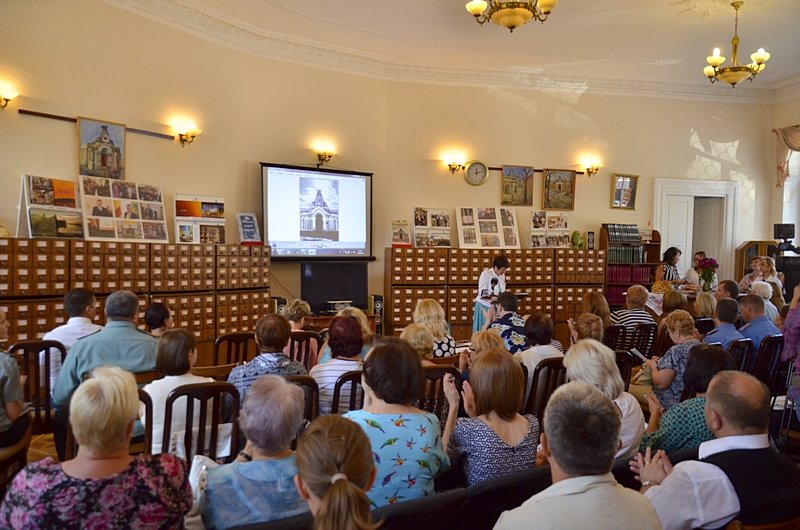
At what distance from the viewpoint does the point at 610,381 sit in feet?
9.82

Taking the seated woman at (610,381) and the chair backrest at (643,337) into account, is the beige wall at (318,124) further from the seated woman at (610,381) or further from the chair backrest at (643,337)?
the seated woman at (610,381)

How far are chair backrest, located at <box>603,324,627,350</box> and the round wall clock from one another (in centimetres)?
507

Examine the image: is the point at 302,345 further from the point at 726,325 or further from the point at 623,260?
the point at 623,260

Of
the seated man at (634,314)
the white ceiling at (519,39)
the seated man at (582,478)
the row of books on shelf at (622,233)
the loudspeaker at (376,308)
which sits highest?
the white ceiling at (519,39)

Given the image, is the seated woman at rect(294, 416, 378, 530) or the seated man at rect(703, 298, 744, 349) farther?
the seated man at rect(703, 298, 744, 349)

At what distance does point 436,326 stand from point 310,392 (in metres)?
1.91

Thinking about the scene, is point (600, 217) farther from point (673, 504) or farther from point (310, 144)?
point (673, 504)

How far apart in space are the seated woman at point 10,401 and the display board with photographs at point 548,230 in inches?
333

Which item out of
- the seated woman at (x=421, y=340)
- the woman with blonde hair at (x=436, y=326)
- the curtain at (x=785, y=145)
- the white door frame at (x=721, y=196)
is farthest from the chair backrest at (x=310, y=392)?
the curtain at (x=785, y=145)

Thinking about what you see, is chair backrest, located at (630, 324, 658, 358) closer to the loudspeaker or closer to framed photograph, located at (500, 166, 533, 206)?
the loudspeaker

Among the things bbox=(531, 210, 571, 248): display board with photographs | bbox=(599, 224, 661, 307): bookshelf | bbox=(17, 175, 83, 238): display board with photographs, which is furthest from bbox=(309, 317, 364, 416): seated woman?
bbox=(599, 224, 661, 307): bookshelf

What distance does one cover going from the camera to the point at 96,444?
5.94 ft

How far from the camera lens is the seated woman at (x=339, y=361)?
3508mm

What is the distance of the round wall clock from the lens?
404 inches
